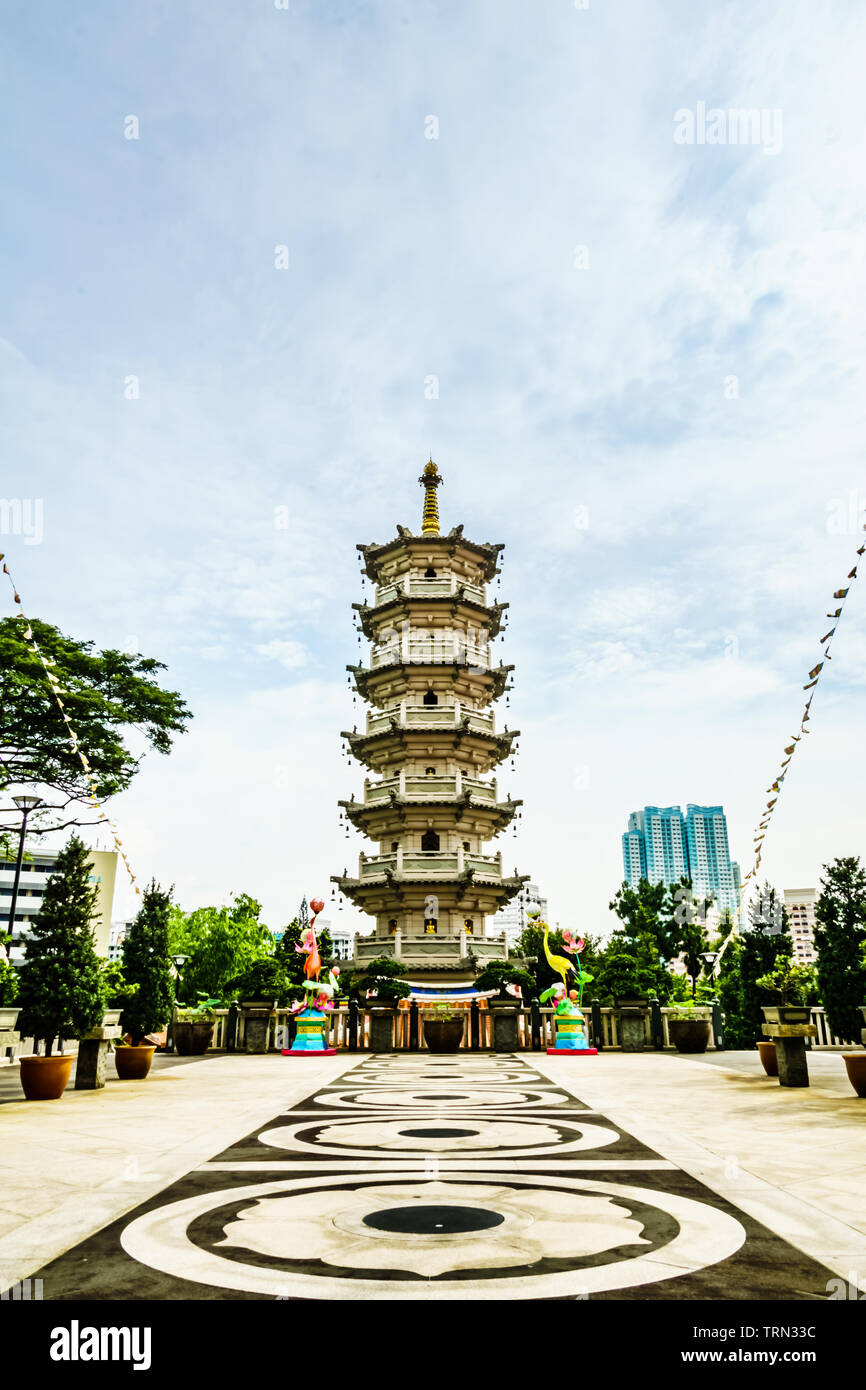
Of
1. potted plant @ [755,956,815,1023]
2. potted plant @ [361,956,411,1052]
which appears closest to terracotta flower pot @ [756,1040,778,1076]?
potted plant @ [755,956,815,1023]

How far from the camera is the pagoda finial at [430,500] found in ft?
136

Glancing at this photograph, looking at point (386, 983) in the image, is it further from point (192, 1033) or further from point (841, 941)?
point (841, 941)

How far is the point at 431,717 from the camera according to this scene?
1409 inches

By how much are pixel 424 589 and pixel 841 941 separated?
2195 cm

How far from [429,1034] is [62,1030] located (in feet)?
31.6

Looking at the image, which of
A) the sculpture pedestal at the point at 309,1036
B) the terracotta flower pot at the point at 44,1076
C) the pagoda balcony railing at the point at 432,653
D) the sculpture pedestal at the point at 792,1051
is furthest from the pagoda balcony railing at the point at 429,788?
the terracotta flower pot at the point at 44,1076

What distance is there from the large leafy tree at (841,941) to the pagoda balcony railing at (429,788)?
1338 cm

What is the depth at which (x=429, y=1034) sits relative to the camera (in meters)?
20.5

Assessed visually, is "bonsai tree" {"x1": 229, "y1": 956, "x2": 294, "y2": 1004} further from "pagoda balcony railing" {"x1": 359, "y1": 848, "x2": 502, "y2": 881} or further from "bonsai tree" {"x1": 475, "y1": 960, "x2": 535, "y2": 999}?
"pagoda balcony railing" {"x1": 359, "y1": 848, "x2": 502, "y2": 881}

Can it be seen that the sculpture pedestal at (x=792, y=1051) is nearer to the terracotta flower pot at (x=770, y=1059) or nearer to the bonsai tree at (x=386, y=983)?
the terracotta flower pot at (x=770, y=1059)

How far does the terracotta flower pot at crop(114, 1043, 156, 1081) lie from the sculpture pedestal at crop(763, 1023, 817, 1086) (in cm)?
1040

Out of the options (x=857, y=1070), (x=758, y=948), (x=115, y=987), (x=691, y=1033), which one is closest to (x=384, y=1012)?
(x=691, y=1033)
